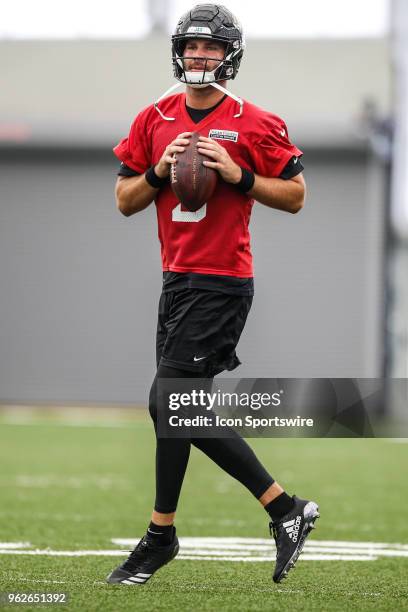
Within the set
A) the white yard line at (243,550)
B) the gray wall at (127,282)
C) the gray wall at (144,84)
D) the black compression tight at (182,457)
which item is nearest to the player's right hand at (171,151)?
the black compression tight at (182,457)

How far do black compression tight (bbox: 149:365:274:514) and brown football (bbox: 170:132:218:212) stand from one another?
0.56 meters

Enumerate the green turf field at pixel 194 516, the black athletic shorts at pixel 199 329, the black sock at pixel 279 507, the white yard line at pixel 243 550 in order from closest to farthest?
the green turf field at pixel 194 516 → the black athletic shorts at pixel 199 329 → the black sock at pixel 279 507 → the white yard line at pixel 243 550

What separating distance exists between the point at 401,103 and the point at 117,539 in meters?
13.9

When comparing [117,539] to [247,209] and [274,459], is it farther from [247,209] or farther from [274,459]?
[274,459]

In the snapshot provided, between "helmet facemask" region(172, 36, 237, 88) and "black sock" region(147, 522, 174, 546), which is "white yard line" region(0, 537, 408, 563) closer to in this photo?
"black sock" region(147, 522, 174, 546)

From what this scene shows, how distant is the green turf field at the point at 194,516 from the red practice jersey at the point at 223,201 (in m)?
1.06

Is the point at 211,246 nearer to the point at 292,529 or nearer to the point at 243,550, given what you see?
the point at 292,529

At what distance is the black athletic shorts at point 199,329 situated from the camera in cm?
398

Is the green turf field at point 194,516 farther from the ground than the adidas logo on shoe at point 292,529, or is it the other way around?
A: the adidas logo on shoe at point 292,529

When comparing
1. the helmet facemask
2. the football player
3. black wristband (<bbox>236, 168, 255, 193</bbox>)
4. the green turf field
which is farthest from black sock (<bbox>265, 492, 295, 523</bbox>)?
the helmet facemask

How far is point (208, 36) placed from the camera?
13.3 feet

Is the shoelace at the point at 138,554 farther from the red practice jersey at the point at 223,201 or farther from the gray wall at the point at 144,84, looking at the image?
the gray wall at the point at 144,84

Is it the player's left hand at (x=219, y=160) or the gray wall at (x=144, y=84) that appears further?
the gray wall at (x=144, y=84)

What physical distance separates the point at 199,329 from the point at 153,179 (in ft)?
1.68
